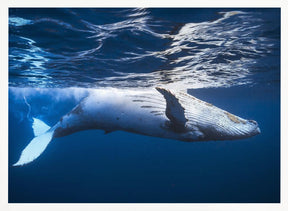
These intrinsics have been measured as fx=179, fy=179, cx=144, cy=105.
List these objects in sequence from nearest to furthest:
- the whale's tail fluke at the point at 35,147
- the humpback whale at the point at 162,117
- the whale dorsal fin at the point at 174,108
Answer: the whale dorsal fin at the point at 174,108, the humpback whale at the point at 162,117, the whale's tail fluke at the point at 35,147

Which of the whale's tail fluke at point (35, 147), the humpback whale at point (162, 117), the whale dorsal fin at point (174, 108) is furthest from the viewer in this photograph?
the whale's tail fluke at point (35, 147)

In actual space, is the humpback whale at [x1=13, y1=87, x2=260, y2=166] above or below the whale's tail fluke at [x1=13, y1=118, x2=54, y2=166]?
above

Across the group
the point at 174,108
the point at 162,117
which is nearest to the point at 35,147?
the point at 162,117

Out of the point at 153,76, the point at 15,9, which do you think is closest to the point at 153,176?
the point at 153,76

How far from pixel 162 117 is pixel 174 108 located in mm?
705

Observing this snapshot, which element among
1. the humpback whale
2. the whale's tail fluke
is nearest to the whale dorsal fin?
the humpback whale

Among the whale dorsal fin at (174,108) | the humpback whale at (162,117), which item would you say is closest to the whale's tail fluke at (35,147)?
the humpback whale at (162,117)

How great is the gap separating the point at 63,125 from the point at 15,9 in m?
3.21

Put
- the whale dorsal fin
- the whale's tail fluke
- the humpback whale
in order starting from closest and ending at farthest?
the whale dorsal fin < the humpback whale < the whale's tail fluke

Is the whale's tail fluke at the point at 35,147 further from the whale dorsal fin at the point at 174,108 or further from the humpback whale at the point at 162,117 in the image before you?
the whale dorsal fin at the point at 174,108

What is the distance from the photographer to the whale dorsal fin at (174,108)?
10.6 feet

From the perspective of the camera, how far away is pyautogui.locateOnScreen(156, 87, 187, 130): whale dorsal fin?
3.25 m

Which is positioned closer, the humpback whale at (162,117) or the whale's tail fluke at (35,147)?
the humpback whale at (162,117)

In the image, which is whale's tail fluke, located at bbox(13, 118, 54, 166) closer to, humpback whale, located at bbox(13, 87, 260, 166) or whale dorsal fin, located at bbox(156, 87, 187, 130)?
humpback whale, located at bbox(13, 87, 260, 166)
